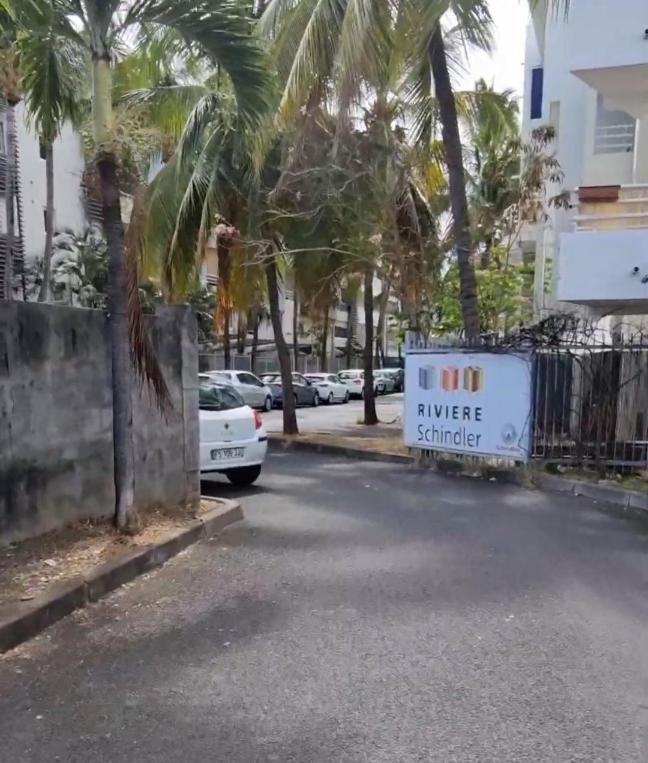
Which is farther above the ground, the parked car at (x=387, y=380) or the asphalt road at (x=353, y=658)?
the asphalt road at (x=353, y=658)

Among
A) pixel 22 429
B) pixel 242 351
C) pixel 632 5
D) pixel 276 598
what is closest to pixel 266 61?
pixel 22 429

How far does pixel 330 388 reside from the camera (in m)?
32.5

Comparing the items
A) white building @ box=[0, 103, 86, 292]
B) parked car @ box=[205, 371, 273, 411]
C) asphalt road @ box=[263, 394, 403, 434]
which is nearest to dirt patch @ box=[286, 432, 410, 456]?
asphalt road @ box=[263, 394, 403, 434]

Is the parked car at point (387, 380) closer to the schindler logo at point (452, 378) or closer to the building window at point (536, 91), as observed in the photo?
A: the building window at point (536, 91)

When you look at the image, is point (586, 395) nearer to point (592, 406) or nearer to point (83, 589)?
point (592, 406)

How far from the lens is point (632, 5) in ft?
36.8

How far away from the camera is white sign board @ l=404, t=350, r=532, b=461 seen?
35.3 ft

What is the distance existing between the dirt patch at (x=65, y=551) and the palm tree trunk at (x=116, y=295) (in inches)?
9.1

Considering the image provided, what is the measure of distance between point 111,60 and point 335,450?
31.1 ft

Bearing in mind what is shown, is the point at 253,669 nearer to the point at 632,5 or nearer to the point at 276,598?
the point at 276,598

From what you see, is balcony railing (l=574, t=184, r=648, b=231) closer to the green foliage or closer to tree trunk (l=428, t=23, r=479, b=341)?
tree trunk (l=428, t=23, r=479, b=341)

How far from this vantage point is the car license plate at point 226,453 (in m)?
9.45

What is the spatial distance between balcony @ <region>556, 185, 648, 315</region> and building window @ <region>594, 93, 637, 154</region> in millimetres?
5434

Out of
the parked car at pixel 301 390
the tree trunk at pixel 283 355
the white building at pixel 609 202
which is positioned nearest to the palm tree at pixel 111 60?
the white building at pixel 609 202
